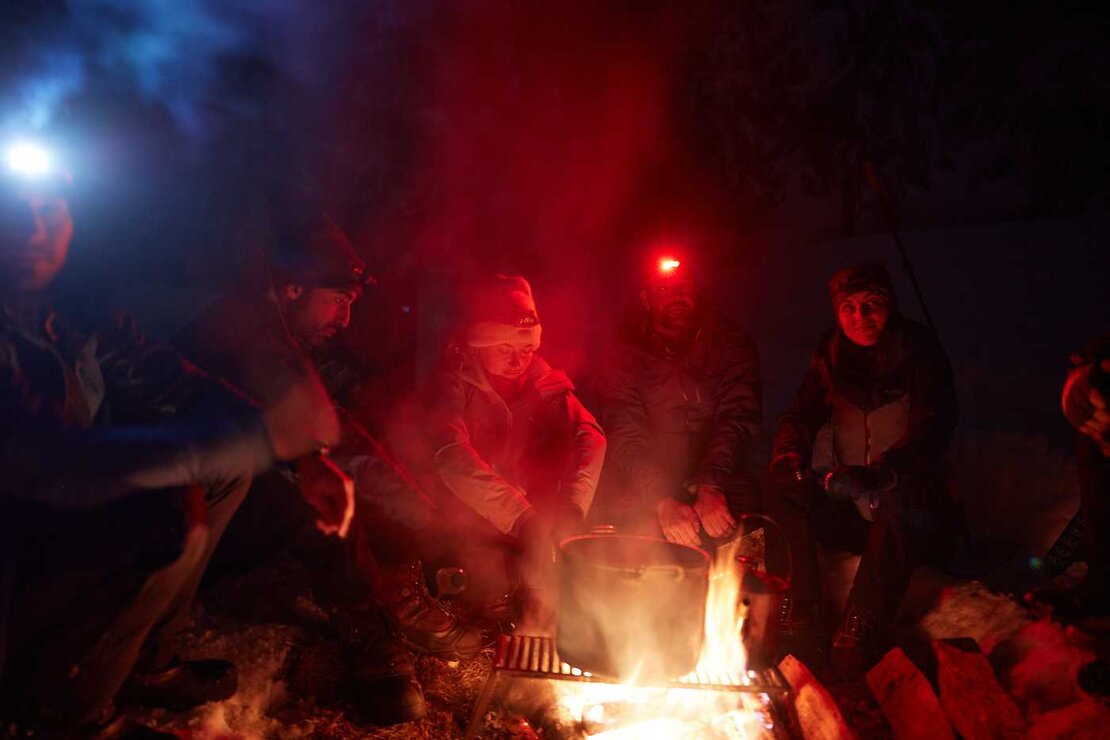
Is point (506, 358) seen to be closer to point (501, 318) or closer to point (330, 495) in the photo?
point (501, 318)

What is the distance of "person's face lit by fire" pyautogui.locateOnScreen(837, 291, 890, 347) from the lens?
441 cm

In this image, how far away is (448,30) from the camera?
6.21 meters

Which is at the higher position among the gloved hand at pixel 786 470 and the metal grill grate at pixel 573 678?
the gloved hand at pixel 786 470

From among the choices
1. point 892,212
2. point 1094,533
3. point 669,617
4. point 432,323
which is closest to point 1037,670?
point 1094,533

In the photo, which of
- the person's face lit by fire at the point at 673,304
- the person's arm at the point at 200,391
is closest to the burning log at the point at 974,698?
the person's face lit by fire at the point at 673,304

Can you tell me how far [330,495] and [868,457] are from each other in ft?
→ 11.9

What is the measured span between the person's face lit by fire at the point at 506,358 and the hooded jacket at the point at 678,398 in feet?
2.93

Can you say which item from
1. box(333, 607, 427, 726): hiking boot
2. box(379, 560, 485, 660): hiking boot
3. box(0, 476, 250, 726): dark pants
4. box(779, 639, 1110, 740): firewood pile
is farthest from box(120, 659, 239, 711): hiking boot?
box(779, 639, 1110, 740): firewood pile

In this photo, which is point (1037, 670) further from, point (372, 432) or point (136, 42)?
point (136, 42)

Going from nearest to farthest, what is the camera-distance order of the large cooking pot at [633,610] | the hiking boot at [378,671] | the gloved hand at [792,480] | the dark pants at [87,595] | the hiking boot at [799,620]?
the dark pants at [87,595], the large cooking pot at [633,610], the hiking boot at [378,671], the hiking boot at [799,620], the gloved hand at [792,480]

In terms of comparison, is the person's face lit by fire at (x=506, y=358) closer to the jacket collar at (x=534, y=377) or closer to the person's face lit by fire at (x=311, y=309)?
the jacket collar at (x=534, y=377)

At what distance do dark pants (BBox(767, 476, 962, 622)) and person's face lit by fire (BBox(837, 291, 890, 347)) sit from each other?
1.07 m

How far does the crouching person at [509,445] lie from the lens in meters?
3.96

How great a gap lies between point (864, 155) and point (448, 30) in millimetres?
4078
